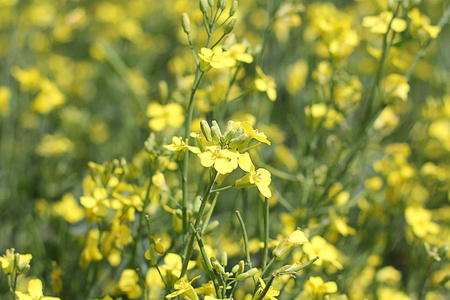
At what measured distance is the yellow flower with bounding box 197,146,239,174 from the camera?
42.3 inches

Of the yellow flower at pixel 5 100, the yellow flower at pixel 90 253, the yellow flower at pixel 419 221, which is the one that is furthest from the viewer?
the yellow flower at pixel 5 100

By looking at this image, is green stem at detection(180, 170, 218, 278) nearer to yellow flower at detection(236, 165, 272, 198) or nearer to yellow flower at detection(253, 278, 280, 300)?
yellow flower at detection(236, 165, 272, 198)

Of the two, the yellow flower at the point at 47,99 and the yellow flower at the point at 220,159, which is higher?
the yellow flower at the point at 220,159

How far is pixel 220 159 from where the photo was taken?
1.10 m

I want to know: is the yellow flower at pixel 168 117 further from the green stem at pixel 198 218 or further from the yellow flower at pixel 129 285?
the green stem at pixel 198 218

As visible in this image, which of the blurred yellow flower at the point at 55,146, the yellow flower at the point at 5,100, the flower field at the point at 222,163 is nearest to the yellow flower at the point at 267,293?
the flower field at the point at 222,163

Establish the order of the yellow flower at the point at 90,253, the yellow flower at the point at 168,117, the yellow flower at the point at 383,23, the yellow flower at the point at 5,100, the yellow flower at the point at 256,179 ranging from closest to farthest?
the yellow flower at the point at 256,179 → the yellow flower at the point at 90,253 → the yellow flower at the point at 383,23 → the yellow flower at the point at 168,117 → the yellow flower at the point at 5,100

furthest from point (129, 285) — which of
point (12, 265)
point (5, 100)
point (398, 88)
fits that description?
point (5, 100)

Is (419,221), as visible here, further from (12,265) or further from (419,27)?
(12,265)

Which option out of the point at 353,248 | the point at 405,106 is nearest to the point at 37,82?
the point at 353,248

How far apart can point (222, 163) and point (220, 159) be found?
0.02 meters

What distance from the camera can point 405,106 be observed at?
3713mm

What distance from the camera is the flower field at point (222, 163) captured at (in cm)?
136

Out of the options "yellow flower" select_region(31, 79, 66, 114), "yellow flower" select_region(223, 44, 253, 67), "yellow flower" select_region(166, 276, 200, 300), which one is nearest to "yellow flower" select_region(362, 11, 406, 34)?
"yellow flower" select_region(223, 44, 253, 67)
